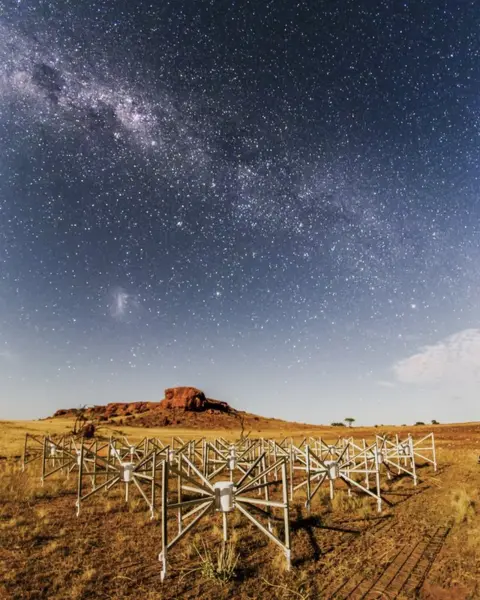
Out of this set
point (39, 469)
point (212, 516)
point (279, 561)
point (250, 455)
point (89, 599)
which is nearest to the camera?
point (89, 599)

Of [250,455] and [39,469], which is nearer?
[250,455]

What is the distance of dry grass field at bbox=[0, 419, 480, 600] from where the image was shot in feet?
24.2

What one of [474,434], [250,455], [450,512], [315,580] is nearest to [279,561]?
[315,580]

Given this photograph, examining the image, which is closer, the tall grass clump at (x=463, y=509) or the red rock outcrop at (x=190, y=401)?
the tall grass clump at (x=463, y=509)

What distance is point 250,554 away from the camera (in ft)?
30.3

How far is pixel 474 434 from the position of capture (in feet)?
175

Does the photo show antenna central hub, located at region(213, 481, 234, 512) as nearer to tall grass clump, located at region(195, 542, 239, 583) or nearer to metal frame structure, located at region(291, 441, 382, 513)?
tall grass clump, located at region(195, 542, 239, 583)

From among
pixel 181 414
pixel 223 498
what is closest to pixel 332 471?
pixel 223 498

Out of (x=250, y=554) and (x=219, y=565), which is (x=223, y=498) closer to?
(x=219, y=565)

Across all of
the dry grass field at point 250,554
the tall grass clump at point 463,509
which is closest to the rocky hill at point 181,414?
the tall grass clump at point 463,509

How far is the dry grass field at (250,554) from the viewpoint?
739 centimetres

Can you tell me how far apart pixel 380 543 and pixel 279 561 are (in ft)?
10.6

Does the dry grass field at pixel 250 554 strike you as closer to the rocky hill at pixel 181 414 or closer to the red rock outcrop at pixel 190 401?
the rocky hill at pixel 181 414

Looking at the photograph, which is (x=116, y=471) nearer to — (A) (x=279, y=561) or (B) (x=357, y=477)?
(A) (x=279, y=561)
